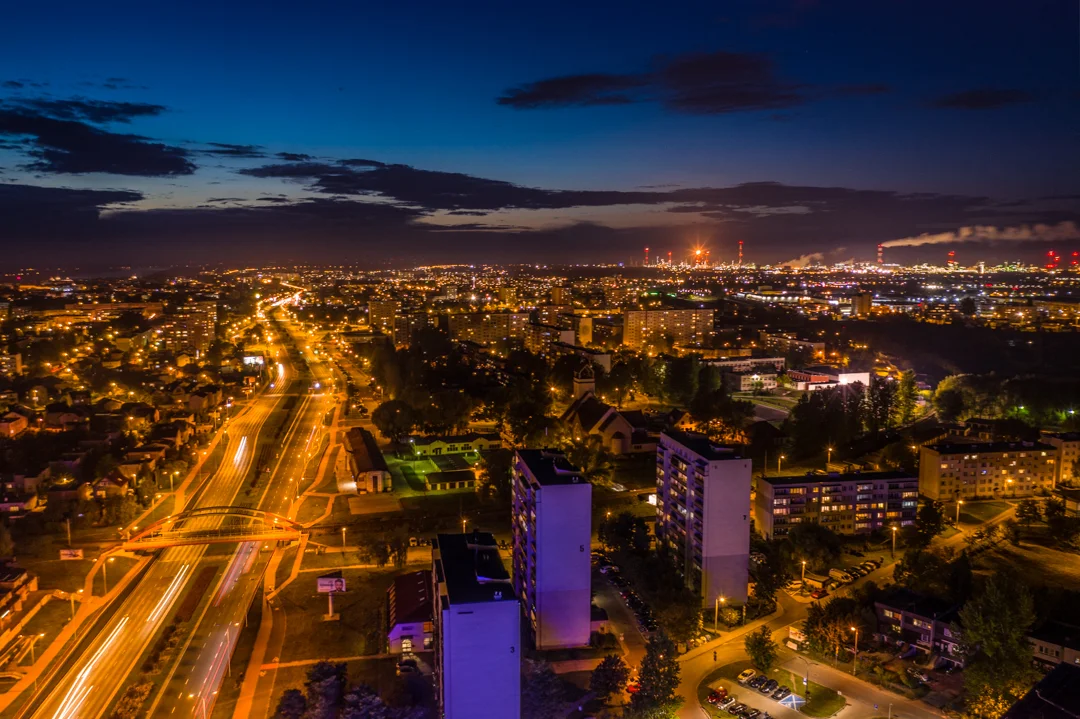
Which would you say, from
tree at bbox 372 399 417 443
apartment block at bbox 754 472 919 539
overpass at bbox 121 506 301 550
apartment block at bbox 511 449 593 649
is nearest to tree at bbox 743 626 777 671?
apartment block at bbox 511 449 593 649

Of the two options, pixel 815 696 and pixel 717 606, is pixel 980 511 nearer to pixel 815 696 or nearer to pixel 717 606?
pixel 717 606

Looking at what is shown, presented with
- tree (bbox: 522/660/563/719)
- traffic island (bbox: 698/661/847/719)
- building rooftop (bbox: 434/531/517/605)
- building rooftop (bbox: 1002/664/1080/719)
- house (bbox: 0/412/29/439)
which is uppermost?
building rooftop (bbox: 434/531/517/605)

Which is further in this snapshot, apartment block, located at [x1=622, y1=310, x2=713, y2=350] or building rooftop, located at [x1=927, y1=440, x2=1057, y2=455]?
apartment block, located at [x1=622, y1=310, x2=713, y2=350]

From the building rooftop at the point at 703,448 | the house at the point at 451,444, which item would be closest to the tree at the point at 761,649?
the building rooftop at the point at 703,448

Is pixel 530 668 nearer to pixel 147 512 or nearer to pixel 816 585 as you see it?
pixel 816 585

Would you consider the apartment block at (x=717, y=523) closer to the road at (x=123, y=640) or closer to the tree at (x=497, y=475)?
the tree at (x=497, y=475)

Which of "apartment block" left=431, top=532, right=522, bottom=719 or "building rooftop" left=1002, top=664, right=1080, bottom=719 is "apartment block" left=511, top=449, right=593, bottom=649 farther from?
"building rooftop" left=1002, top=664, right=1080, bottom=719

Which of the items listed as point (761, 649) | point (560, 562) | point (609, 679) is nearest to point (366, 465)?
point (560, 562)

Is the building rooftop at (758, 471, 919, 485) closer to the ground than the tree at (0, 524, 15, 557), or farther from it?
farther from it
